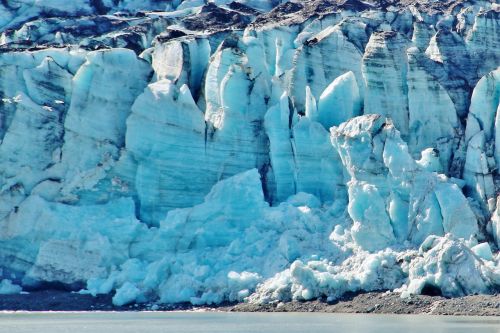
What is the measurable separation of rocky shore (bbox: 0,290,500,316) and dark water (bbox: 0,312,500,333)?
0.67m

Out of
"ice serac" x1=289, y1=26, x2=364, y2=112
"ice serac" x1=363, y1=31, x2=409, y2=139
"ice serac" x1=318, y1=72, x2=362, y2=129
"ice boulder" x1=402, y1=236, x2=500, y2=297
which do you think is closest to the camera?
"ice boulder" x1=402, y1=236, x2=500, y2=297

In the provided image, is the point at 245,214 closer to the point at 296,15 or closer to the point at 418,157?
the point at 418,157

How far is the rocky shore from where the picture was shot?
4650 centimetres

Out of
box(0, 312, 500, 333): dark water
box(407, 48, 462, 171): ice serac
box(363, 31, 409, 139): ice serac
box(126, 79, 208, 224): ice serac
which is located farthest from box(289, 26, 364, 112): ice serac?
box(0, 312, 500, 333): dark water

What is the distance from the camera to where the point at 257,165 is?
5528cm

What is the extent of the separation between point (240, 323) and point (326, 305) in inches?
183

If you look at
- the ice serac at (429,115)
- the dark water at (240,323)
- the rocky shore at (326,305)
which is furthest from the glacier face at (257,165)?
the dark water at (240,323)

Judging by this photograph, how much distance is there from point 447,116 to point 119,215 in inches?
518

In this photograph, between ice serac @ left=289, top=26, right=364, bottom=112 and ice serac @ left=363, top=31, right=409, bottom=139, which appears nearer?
ice serac @ left=363, top=31, right=409, bottom=139

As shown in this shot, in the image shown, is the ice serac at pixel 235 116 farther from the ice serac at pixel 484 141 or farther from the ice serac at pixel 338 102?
the ice serac at pixel 484 141

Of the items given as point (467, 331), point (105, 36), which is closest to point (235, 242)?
point (467, 331)

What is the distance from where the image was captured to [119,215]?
54312mm

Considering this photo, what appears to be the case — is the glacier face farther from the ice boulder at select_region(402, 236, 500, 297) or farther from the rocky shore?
the rocky shore

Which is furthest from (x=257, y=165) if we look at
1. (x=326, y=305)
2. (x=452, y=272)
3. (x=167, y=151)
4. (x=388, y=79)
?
(x=452, y=272)
